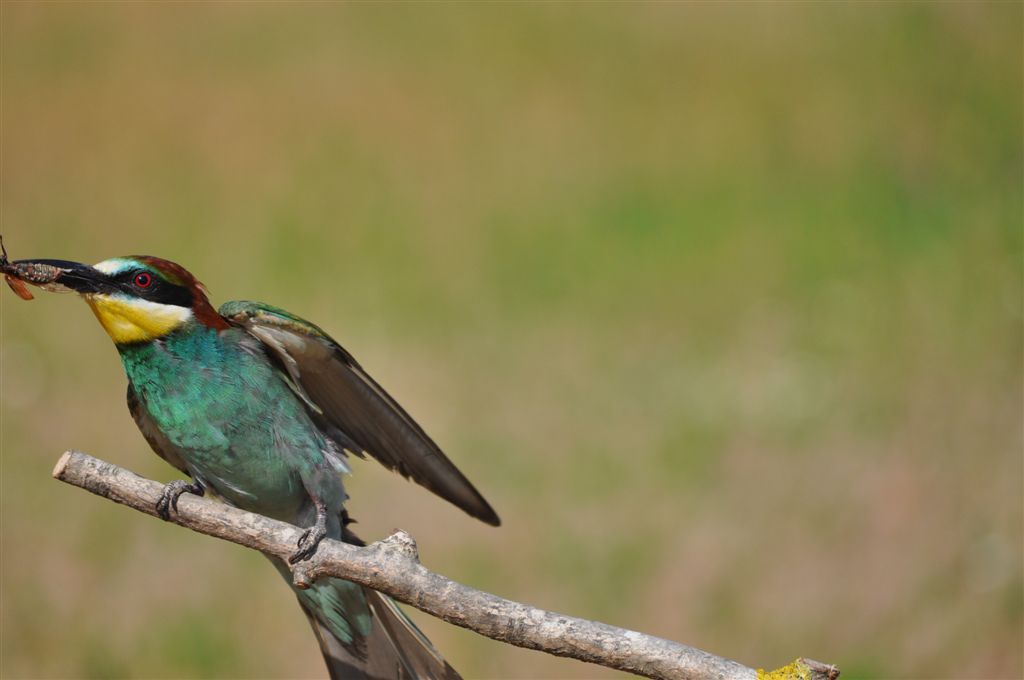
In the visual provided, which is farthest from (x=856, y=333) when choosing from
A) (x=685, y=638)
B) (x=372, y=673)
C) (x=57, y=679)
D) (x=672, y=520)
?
(x=57, y=679)

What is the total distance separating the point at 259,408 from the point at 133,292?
12.2 inches

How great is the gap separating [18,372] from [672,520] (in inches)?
98.3

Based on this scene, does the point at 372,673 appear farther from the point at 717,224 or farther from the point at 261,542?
the point at 717,224

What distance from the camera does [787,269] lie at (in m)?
4.56

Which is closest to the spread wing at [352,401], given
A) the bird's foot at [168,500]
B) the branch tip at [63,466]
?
the bird's foot at [168,500]

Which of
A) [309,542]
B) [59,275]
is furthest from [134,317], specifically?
[309,542]

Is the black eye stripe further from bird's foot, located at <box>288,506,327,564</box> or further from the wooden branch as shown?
bird's foot, located at <box>288,506,327,564</box>

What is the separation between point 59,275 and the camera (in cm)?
185

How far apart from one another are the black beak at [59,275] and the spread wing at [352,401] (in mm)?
235

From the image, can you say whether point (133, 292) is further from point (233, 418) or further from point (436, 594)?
point (436, 594)

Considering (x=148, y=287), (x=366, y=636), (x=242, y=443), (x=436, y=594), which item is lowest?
(x=436, y=594)

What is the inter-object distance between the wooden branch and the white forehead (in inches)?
14.9

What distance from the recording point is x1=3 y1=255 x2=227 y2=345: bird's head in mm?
1880

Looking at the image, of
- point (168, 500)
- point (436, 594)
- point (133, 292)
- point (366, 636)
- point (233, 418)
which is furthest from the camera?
point (366, 636)
